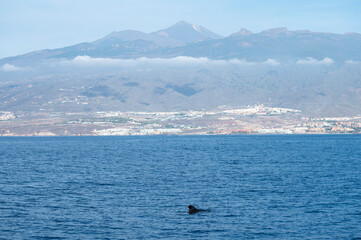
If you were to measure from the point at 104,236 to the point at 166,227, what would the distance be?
603 cm

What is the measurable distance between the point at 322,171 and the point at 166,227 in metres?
50.3

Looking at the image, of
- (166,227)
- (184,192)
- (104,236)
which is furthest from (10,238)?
(184,192)

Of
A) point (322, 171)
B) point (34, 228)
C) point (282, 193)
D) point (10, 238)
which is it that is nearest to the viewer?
point (10, 238)

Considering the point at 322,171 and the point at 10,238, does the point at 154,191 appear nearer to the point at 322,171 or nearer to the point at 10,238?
the point at 10,238

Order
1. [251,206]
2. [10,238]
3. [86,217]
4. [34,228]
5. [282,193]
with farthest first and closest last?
[282,193] → [251,206] → [86,217] → [34,228] → [10,238]

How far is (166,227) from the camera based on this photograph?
48.2 metres

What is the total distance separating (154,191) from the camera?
67.8 meters

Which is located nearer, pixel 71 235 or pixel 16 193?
pixel 71 235

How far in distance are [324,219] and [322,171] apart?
41.6 meters

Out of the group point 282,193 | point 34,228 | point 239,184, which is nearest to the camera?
point 34,228

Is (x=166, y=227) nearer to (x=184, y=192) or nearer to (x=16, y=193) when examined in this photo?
(x=184, y=192)

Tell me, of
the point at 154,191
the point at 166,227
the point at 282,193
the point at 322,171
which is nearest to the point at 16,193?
the point at 154,191

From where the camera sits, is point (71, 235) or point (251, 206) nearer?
point (71, 235)

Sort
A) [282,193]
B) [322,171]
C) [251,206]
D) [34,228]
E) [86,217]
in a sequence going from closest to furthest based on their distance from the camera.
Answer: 1. [34,228]
2. [86,217]
3. [251,206]
4. [282,193]
5. [322,171]
